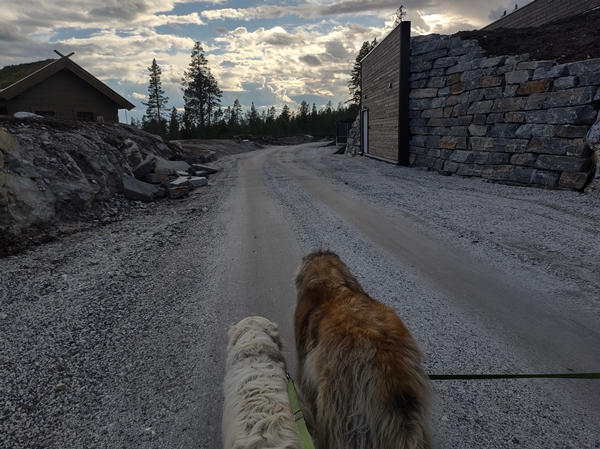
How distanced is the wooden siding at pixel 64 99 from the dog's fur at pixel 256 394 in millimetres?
22272

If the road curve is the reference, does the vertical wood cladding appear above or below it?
above

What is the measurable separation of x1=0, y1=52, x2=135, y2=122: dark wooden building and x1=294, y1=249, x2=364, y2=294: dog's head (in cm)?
2138

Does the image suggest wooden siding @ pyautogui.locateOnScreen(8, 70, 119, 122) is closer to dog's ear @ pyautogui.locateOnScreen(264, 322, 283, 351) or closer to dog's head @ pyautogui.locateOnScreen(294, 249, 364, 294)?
dog's head @ pyautogui.locateOnScreen(294, 249, 364, 294)

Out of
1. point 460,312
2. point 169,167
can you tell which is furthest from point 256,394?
point 169,167

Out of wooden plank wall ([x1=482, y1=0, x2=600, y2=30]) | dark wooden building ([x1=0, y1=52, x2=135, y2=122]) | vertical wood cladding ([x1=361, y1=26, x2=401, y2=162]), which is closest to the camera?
wooden plank wall ([x1=482, y1=0, x2=600, y2=30])

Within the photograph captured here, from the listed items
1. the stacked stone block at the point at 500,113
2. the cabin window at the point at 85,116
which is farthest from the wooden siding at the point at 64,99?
the stacked stone block at the point at 500,113

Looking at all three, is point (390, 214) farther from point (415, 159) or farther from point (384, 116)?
point (384, 116)

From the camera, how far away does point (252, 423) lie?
1.96 meters

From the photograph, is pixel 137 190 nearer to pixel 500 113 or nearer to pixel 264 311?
pixel 264 311

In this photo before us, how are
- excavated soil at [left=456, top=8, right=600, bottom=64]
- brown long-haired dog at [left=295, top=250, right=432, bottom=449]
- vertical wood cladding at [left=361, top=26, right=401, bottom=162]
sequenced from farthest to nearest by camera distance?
1. vertical wood cladding at [left=361, top=26, right=401, bottom=162]
2. excavated soil at [left=456, top=8, right=600, bottom=64]
3. brown long-haired dog at [left=295, top=250, right=432, bottom=449]

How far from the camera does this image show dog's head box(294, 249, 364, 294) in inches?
107

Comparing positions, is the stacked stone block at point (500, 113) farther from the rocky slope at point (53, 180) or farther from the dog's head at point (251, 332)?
the rocky slope at point (53, 180)

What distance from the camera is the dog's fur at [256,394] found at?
6.11 ft

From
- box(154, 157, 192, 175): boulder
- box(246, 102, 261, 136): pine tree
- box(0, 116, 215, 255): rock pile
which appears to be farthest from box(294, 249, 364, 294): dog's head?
box(246, 102, 261, 136): pine tree
